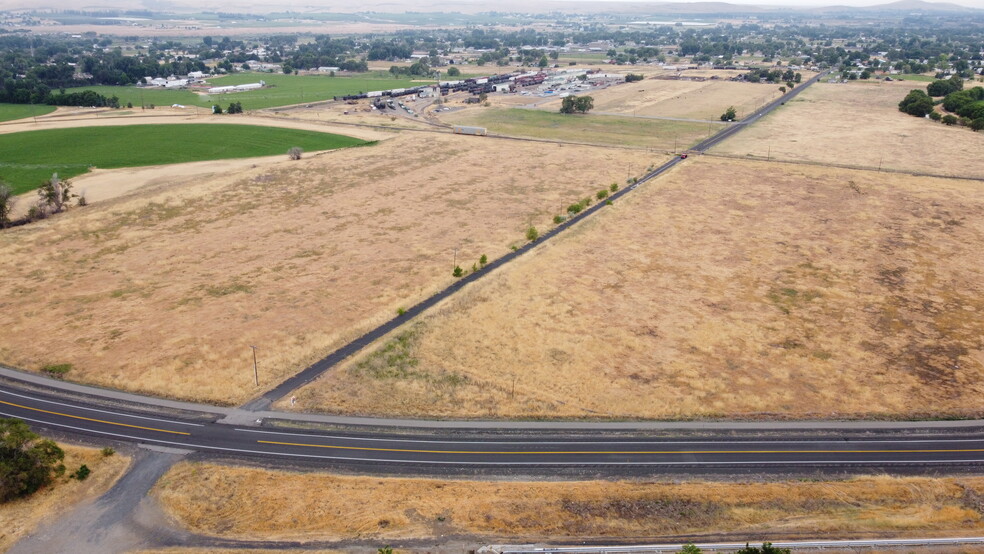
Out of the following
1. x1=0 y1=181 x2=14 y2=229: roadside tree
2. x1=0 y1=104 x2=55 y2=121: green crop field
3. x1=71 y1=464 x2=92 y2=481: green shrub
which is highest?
x1=0 y1=104 x2=55 y2=121: green crop field

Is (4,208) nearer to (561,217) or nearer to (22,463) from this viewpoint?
(22,463)

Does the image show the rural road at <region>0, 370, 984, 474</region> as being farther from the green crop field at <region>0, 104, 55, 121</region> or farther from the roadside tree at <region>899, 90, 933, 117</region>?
the roadside tree at <region>899, 90, 933, 117</region>

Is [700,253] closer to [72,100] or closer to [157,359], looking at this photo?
[157,359]

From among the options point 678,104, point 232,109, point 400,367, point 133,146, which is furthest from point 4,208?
point 678,104

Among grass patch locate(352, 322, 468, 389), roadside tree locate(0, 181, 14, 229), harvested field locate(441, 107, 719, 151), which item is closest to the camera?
grass patch locate(352, 322, 468, 389)

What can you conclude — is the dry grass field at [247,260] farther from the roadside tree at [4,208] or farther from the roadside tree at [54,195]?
the roadside tree at [4,208]

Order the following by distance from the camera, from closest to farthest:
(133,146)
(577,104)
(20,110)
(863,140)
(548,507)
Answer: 1. (548,507)
2. (133,146)
3. (863,140)
4. (20,110)
5. (577,104)

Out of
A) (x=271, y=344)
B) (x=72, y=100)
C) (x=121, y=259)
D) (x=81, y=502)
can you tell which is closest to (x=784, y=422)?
(x=271, y=344)

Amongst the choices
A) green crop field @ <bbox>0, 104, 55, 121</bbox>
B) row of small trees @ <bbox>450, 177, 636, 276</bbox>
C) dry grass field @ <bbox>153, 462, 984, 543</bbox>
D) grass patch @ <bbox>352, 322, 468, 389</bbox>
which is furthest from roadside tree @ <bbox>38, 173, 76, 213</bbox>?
green crop field @ <bbox>0, 104, 55, 121</bbox>
